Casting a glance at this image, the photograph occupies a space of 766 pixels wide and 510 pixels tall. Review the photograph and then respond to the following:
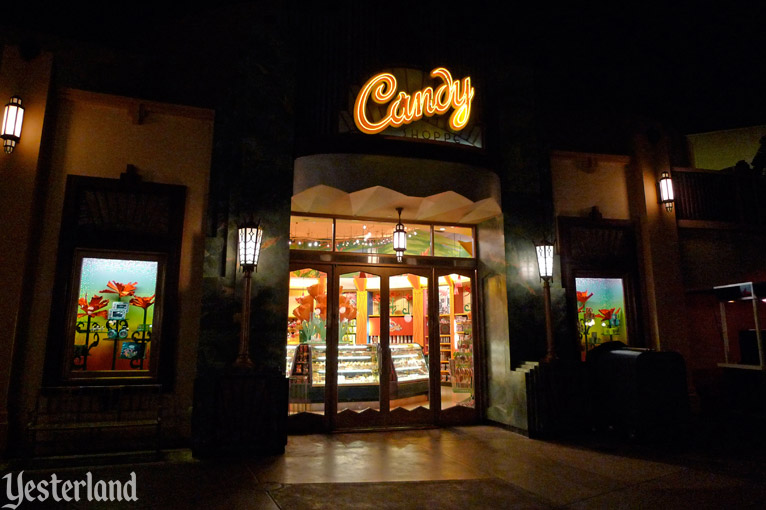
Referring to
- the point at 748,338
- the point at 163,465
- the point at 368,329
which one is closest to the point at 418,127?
the point at 368,329

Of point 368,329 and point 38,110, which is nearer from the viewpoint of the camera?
point 38,110

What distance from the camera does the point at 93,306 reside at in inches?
258

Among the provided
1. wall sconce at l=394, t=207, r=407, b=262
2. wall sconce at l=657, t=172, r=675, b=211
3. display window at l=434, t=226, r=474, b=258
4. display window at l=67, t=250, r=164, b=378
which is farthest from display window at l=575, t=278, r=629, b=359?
display window at l=67, t=250, r=164, b=378

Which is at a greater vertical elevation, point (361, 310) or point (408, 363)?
point (361, 310)

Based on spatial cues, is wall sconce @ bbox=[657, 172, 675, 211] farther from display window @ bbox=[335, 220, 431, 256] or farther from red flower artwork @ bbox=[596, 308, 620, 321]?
display window @ bbox=[335, 220, 431, 256]

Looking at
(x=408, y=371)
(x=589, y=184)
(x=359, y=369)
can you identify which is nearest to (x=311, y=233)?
(x=359, y=369)

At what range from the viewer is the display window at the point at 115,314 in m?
6.44

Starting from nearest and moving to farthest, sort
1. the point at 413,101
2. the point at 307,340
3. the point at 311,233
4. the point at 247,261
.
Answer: the point at 247,261 < the point at 413,101 < the point at 307,340 < the point at 311,233

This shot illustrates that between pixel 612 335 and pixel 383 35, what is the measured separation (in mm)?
7253

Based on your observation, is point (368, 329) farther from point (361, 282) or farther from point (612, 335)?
point (612, 335)

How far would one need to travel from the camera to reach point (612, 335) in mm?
8883

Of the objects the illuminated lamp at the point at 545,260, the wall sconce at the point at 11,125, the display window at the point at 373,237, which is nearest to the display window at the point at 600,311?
the illuminated lamp at the point at 545,260

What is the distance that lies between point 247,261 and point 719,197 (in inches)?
408

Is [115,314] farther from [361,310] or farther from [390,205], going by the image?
[390,205]
